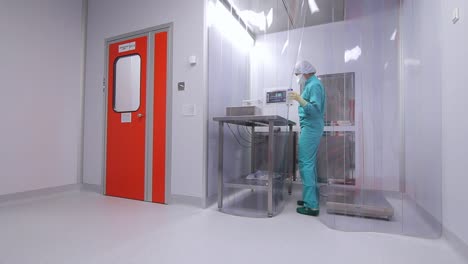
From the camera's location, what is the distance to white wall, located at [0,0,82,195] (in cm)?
238

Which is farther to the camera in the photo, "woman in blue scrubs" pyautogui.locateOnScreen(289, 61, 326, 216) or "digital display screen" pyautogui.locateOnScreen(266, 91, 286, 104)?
"digital display screen" pyautogui.locateOnScreen(266, 91, 286, 104)

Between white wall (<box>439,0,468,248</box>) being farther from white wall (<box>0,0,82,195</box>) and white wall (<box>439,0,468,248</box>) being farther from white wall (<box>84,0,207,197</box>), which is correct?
white wall (<box>0,0,82,195</box>)

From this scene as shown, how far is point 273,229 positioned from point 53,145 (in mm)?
2754

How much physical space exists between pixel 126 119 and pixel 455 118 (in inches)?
117

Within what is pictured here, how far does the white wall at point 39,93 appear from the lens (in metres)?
2.38

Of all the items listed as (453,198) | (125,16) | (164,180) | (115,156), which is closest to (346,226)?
(453,198)

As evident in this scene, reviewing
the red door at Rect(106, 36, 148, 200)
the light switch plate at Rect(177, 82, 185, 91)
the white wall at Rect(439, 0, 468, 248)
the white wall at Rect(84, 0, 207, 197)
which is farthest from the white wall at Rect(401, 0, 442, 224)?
the red door at Rect(106, 36, 148, 200)

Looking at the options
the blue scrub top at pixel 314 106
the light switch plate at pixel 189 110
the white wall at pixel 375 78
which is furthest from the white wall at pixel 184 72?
the white wall at pixel 375 78

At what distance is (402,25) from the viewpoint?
2.12 metres

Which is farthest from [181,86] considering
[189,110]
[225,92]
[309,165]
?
[309,165]

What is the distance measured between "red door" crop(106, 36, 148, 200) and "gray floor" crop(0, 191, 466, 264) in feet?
1.71

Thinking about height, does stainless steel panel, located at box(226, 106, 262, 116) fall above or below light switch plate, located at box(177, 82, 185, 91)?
below

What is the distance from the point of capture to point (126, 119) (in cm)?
271

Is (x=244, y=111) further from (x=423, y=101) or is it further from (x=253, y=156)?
(x=423, y=101)
